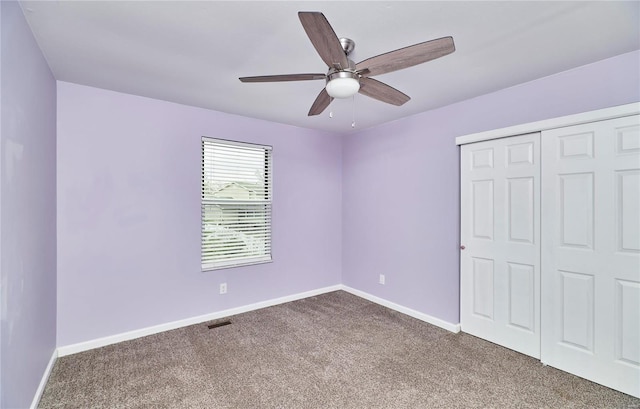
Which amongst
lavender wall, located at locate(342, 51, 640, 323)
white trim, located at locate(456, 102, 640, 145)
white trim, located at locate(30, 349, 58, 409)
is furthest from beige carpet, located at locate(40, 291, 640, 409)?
white trim, located at locate(456, 102, 640, 145)

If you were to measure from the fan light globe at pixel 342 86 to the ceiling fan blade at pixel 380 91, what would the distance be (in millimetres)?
166

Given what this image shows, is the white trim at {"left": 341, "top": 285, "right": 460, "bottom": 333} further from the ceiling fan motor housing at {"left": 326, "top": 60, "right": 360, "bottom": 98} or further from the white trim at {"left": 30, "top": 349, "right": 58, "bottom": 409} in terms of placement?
the white trim at {"left": 30, "top": 349, "right": 58, "bottom": 409}

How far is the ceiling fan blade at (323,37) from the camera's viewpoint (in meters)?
1.27

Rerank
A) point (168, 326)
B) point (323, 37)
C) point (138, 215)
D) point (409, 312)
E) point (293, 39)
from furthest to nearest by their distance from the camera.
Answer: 1. point (409, 312)
2. point (168, 326)
3. point (138, 215)
4. point (293, 39)
5. point (323, 37)

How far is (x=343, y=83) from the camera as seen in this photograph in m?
1.71

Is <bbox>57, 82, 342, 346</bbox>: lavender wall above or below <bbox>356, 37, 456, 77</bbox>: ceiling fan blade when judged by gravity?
below

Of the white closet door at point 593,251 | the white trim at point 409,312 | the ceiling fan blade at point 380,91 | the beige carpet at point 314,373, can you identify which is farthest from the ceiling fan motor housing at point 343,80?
the white trim at point 409,312

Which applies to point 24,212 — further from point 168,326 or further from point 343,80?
point 343,80

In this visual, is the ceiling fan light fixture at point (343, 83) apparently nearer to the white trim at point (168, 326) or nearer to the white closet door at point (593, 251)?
the white closet door at point (593, 251)

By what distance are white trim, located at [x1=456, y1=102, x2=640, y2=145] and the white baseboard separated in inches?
75.6

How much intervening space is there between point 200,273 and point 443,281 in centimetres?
268

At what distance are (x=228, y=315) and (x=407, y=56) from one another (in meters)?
3.23

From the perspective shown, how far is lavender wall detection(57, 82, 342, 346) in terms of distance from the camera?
2.70 metres

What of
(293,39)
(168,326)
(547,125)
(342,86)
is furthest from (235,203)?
(547,125)
